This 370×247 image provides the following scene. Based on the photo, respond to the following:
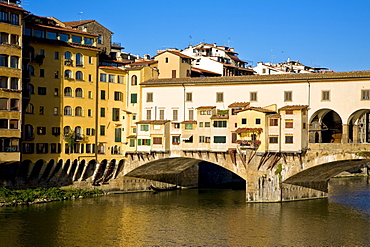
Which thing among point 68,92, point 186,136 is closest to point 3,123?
point 68,92

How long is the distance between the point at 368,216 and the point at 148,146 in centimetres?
2217

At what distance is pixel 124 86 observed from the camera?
64.6 m

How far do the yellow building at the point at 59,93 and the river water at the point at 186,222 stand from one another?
5771mm

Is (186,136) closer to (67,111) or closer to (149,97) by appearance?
(149,97)

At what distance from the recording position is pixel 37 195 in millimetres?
55156

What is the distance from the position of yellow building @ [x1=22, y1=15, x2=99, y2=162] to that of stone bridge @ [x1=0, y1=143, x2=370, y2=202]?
140 centimetres

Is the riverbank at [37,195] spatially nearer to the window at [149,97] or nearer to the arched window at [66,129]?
the arched window at [66,129]

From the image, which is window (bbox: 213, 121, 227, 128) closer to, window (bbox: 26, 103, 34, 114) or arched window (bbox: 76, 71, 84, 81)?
arched window (bbox: 76, 71, 84, 81)

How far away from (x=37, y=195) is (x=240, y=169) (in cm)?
1787

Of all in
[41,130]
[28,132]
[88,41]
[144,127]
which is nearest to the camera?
[28,132]

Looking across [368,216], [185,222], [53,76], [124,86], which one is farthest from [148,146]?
[368,216]

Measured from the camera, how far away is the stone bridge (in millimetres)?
54250

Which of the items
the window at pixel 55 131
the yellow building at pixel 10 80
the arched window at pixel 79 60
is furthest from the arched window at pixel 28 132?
the arched window at pixel 79 60

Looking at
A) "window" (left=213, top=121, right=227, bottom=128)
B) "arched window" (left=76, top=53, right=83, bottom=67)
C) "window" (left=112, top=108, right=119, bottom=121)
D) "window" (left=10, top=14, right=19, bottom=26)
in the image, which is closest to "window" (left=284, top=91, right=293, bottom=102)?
"window" (left=213, top=121, right=227, bottom=128)
